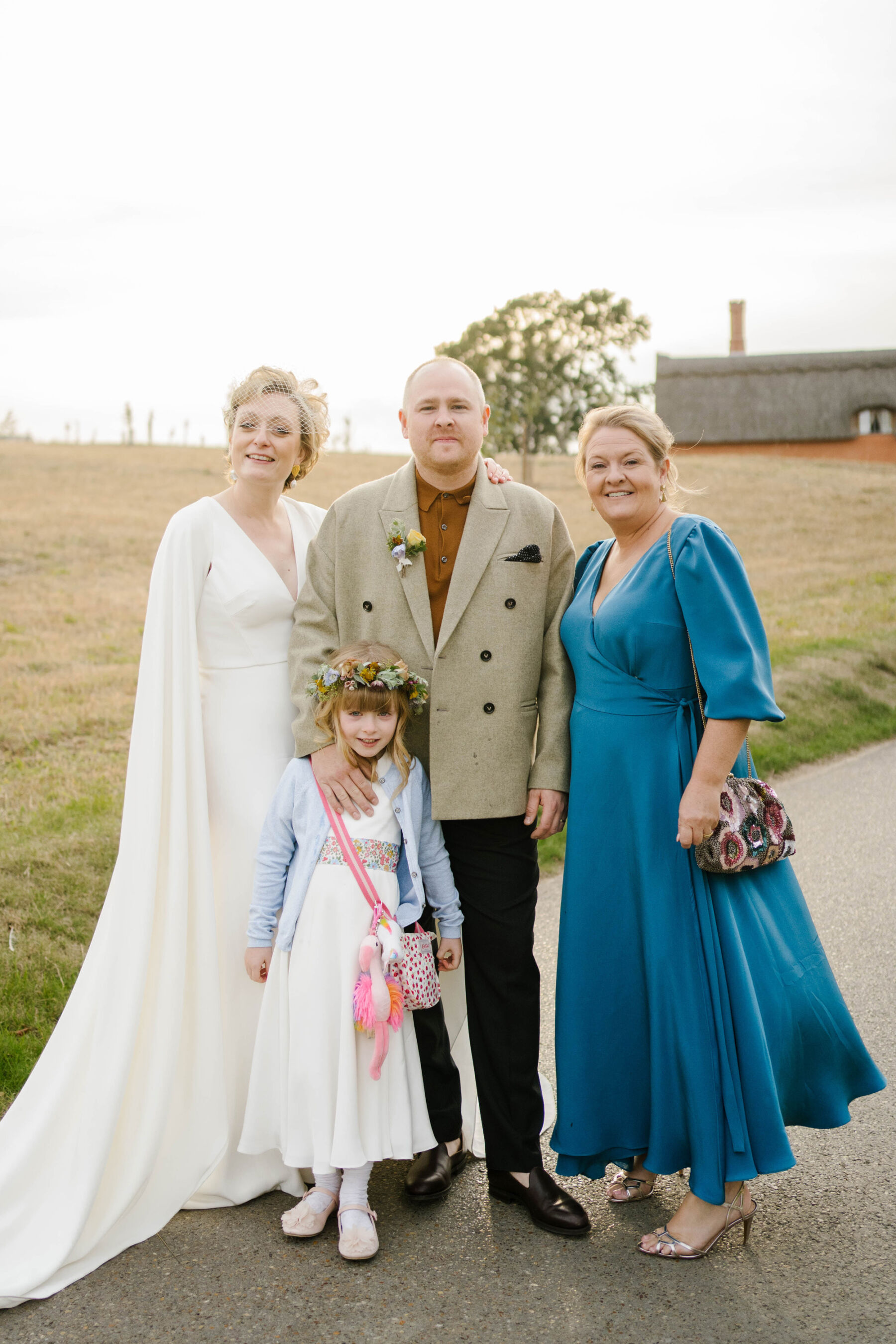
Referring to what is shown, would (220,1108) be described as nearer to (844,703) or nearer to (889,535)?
(844,703)

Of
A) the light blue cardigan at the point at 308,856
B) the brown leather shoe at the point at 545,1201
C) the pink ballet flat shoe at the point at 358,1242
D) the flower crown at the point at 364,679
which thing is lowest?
the brown leather shoe at the point at 545,1201

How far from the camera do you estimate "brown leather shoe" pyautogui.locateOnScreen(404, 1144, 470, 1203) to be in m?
3.33

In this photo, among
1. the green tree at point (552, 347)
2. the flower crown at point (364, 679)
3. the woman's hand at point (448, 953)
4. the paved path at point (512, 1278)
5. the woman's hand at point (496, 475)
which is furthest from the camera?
the green tree at point (552, 347)

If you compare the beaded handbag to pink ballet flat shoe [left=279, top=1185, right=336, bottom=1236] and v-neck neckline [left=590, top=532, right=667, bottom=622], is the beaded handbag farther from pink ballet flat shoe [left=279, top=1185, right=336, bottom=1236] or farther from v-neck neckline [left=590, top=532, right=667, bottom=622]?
v-neck neckline [left=590, top=532, right=667, bottom=622]

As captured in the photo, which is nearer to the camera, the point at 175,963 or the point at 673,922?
the point at 673,922

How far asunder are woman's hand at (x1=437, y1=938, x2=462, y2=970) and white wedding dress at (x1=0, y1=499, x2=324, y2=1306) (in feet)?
1.92

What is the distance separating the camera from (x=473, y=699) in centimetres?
341

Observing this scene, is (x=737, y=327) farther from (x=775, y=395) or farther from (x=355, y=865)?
(x=355, y=865)

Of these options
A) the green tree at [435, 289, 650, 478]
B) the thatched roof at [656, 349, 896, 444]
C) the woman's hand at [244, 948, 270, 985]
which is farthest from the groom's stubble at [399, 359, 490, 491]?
the thatched roof at [656, 349, 896, 444]

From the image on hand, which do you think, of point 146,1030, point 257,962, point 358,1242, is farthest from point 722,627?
point 146,1030

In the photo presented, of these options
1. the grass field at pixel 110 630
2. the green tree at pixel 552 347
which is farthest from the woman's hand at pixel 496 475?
the green tree at pixel 552 347

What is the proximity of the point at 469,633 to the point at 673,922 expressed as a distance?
1.06 metres

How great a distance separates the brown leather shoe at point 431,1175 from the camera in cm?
333

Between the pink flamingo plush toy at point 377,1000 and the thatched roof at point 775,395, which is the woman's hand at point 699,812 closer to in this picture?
the pink flamingo plush toy at point 377,1000
